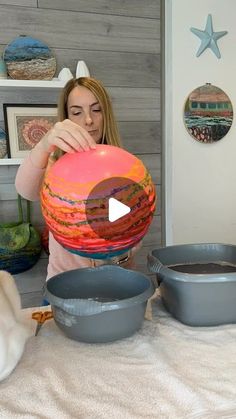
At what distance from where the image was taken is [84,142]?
681mm

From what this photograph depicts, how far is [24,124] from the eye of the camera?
5.97ft

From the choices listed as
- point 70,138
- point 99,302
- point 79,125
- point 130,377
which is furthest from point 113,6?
point 130,377

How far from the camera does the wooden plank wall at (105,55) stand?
1.79 meters

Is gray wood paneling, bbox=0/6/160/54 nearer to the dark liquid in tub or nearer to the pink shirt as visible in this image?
the pink shirt

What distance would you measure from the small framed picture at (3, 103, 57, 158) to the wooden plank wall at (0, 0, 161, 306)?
4cm

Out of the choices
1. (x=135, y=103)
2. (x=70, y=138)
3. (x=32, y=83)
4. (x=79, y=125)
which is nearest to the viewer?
(x=70, y=138)

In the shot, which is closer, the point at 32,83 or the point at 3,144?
the point at 32,83

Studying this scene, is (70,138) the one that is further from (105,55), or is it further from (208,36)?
(208,36)

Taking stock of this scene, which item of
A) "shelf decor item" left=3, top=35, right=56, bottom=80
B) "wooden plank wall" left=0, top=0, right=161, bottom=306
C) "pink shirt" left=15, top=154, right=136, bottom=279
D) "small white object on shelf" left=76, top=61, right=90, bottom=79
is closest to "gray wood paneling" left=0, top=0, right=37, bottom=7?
"wooden plank wall" left=0, top=0, right=161, bottom=306

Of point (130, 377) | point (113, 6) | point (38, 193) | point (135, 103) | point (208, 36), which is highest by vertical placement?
point (113, 6)

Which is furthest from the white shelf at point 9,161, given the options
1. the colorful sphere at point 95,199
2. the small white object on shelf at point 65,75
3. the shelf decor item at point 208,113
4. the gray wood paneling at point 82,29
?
the colorful sphere at point 95,199

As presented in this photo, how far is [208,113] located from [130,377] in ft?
6.06
